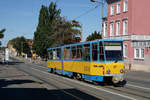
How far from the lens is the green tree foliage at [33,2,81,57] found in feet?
194

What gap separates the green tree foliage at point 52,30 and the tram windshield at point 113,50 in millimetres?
42051

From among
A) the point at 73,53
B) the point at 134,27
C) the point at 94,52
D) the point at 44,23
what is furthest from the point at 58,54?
the point at 44,23

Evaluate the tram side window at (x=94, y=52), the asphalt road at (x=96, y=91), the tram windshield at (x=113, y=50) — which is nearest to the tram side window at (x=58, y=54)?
the asphalt road at (x=96, y=91)

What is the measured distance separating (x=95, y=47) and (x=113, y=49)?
1.10 metres

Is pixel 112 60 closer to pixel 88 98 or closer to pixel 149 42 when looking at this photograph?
pixel 88 98

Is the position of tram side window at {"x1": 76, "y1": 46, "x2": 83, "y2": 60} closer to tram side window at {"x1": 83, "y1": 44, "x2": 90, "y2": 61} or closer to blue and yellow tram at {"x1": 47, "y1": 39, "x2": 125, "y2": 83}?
blue and yellow tram at {"x1": 47, "y1": 39, "x2": 125, "y2": 83}

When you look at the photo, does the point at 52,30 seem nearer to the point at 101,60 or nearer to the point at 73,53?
the point at 73,53

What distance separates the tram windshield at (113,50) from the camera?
15.6 metres

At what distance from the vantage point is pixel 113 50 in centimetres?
1588

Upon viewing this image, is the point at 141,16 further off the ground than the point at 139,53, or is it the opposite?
the point at 141,16

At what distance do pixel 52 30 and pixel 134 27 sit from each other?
25630 mm

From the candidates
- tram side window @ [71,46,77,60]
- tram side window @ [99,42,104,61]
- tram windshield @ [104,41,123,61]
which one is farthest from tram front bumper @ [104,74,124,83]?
tram side window @ [71,46,77,60]

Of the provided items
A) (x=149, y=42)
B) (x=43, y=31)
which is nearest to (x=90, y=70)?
(x=149, y=42)

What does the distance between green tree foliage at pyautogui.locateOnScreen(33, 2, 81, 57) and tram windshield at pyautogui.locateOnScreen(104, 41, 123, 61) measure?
42.1 meters
